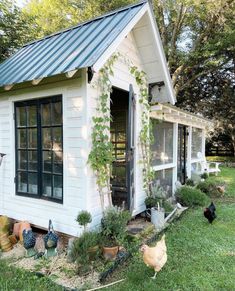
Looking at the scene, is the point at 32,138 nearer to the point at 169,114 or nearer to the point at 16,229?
the point at 16,229

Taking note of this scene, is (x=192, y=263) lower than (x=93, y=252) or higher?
lower

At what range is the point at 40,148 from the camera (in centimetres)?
441

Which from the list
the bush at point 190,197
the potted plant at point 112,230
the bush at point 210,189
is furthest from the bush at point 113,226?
the bush at point 210,189

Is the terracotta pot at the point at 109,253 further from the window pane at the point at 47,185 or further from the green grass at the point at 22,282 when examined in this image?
the window pane at the point at 47,185

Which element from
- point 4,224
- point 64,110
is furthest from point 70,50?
point 4,224

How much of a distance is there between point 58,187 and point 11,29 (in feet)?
33.6

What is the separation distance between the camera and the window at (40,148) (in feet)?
13.8

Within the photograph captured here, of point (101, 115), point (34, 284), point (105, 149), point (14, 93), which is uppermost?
point (14, 93)

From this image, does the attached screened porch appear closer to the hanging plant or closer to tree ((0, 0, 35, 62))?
the hanging plant

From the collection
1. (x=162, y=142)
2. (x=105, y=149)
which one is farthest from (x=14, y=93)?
(x=162, y=142)

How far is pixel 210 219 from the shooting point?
16.9ft

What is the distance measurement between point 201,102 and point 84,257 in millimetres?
18571

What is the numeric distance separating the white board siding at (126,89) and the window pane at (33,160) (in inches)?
48.2

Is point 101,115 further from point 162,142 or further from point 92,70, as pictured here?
point 162,142
